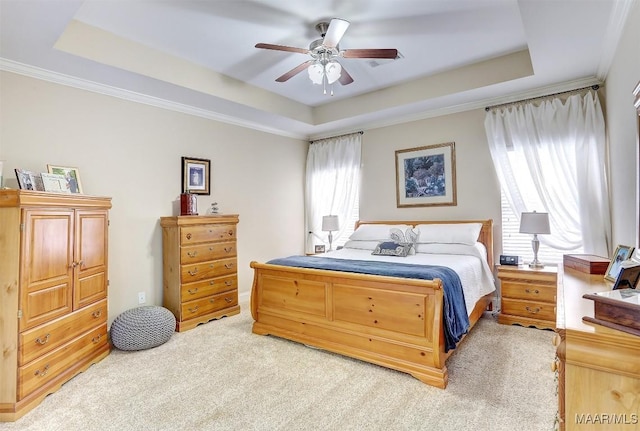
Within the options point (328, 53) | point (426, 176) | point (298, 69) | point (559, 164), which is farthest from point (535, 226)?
point (298, 69)

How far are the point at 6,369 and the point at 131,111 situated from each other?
8.65 ft

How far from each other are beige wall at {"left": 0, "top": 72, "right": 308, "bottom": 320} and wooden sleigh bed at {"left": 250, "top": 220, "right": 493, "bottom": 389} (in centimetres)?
143

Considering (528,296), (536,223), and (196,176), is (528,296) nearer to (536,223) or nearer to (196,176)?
(536,223)

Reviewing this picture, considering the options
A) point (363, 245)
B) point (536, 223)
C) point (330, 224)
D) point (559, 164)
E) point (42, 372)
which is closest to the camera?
point (42, 372)

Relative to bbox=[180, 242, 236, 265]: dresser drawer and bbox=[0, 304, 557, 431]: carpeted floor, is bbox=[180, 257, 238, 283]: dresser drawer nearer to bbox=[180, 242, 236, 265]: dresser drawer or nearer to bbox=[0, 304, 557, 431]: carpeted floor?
bbox=[180, 242, 236, 265]: dresser drawer

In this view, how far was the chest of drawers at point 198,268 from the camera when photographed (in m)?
3.60

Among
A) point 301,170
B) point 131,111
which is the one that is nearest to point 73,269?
point 131,111

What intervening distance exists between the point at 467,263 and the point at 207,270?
9.43ft

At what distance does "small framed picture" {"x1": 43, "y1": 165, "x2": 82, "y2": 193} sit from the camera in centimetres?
293

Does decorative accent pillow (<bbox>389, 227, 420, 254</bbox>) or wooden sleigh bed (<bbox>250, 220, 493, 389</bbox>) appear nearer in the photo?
wooden sleigh bed (<bbox>250, 220, 493, 389</bbox>)

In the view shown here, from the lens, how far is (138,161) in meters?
3.66

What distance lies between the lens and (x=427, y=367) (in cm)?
239

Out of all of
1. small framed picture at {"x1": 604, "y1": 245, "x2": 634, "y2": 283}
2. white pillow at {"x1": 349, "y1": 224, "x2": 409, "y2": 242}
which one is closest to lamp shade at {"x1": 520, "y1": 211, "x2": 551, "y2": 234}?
white pillow at {"x1": 349, "y1": 224, "x2": 409, "y2": 242}

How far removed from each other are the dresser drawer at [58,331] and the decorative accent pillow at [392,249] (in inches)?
114
